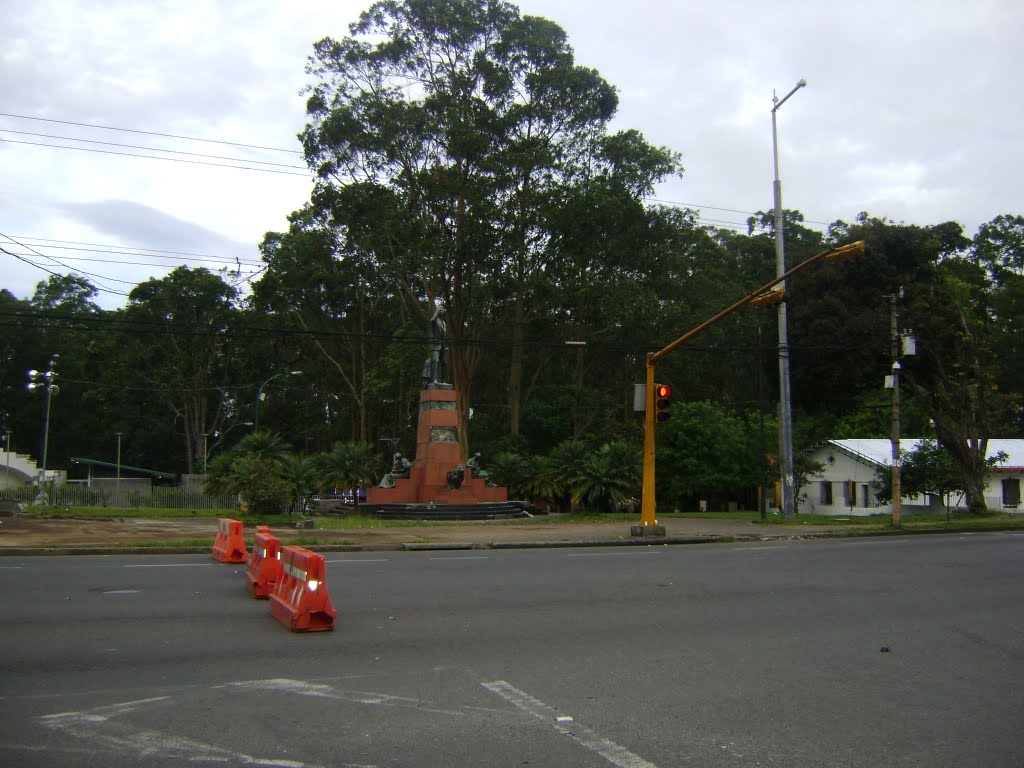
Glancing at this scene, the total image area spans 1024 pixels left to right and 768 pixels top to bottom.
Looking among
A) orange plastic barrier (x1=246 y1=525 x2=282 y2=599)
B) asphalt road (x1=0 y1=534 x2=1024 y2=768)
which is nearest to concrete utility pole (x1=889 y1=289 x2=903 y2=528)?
asphalt road (x1=0 y1=534 x2=1024 y2=768)

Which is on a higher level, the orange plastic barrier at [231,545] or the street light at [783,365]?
the street light at [783,365]

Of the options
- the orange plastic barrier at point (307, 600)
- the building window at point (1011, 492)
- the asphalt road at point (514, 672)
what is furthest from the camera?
the building window at point (1011, 492)

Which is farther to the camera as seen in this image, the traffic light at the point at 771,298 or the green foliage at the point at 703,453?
the green foliage at the point at 703,453

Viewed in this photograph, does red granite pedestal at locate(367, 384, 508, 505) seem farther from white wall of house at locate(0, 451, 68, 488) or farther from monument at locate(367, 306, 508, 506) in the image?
white wall of house at locate(0, 451, 68, 488)

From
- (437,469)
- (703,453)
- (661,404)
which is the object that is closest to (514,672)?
(661,404)

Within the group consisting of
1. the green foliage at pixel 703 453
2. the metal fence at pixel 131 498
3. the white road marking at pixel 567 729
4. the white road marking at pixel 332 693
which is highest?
the green foliage at pixel 703 453

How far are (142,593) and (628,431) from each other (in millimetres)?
39562

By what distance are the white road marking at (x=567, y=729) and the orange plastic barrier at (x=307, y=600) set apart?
2.55m

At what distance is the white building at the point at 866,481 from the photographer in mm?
42781

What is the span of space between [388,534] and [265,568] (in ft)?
38.4

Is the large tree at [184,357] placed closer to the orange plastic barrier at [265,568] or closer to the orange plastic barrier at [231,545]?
the orange plastic barrier at [231,545]

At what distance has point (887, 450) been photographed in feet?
148

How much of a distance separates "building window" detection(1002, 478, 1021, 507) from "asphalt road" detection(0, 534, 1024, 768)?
33.4m

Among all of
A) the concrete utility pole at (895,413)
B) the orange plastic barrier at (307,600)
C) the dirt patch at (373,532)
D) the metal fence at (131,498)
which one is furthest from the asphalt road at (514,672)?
the metal fence at (131,498)
